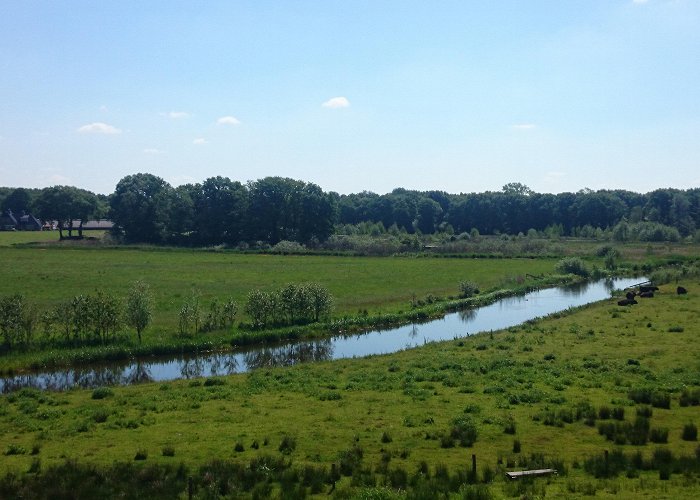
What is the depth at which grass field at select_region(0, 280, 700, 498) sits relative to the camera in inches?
666

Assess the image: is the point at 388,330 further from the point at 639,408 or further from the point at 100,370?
the point at 639,408

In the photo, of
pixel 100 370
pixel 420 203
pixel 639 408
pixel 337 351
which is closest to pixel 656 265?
pixel 337 351

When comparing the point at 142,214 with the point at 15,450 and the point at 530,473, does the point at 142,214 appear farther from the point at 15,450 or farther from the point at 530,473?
the point at 530,473

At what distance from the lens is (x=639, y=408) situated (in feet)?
70.1

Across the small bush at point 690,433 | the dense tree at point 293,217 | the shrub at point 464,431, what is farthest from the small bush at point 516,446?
the dense tree at point 293,217

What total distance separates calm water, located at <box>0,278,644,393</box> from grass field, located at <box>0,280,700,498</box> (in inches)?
154

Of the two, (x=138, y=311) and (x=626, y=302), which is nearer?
(x=138, y=311)

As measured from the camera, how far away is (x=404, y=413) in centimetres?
2191

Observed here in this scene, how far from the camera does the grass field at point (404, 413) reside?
16922 millimetres

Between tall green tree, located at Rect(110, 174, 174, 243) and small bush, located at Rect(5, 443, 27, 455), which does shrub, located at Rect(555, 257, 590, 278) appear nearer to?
small bush, located at Rect(5, 443, 27, 455)

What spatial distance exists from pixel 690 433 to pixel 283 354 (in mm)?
24062

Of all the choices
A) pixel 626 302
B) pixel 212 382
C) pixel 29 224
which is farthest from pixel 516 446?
pixel 29 224

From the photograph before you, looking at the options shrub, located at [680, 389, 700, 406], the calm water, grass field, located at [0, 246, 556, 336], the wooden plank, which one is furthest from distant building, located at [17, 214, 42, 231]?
the wooden plank

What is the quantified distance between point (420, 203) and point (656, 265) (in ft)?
335
